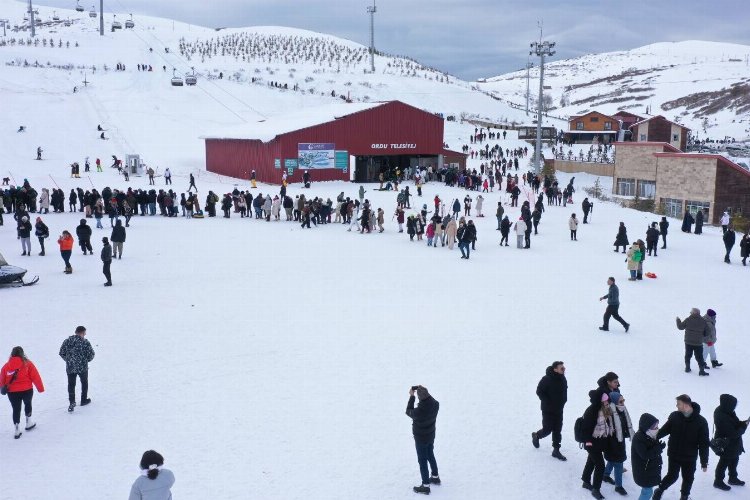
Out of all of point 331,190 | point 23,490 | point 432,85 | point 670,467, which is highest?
point 432,85

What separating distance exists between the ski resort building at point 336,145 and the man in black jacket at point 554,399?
2848cm

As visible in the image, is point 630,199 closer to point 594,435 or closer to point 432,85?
point 594,435

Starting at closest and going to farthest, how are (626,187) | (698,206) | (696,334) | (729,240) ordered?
(696,334)
(729,240)
(698,206)
(626,187)

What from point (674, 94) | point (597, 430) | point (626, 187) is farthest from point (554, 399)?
point (674, 94)

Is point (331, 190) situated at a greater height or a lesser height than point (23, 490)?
greater

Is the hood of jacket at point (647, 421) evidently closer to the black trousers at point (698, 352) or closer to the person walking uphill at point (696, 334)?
the person walking uphill at point (696, 334)

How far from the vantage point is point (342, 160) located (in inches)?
1433

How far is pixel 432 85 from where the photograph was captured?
78.1m

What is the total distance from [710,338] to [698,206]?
85.8ft

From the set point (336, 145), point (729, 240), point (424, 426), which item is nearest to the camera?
point (424, 426)

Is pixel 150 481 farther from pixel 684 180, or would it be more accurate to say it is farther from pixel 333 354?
pixel 684 180

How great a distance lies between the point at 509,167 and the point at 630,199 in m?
8.72

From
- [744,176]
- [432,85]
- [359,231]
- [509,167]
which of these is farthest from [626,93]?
[359,231]

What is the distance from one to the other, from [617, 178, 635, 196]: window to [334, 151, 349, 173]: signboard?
55.5 feet
